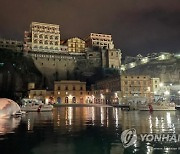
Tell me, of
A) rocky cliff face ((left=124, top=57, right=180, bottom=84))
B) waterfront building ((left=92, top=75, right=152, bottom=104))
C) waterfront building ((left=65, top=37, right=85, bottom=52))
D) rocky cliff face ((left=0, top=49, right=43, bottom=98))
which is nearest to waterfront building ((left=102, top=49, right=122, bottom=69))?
rocky cliff face ((left=124, top=57, right=180, bottom=84))

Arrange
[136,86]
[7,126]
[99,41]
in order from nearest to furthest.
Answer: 1. [7,126]
2. [136,86]
3. [99,41]

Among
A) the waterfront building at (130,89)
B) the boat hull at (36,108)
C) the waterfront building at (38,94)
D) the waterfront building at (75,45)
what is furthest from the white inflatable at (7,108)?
the waterfront building at (75,45)

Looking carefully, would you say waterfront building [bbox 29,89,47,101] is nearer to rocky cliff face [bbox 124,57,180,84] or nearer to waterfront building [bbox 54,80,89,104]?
waterfront building [bbox 54,80,89,104]

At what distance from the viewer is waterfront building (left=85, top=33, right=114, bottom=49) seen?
142250mm

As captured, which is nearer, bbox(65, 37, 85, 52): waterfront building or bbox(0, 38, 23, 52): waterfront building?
bbox(0, 38, 23, 52): waterfront building

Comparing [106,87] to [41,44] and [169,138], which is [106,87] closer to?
[41,44]

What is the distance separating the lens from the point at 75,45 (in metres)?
133

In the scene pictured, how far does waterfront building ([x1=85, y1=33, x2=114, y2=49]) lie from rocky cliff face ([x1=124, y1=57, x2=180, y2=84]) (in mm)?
25811

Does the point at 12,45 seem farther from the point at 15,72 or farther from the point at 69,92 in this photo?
the point at 69,92

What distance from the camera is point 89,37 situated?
481 ft

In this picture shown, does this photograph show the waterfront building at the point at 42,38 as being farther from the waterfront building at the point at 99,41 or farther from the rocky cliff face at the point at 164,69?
the rocky cliff face at the point at 164,69

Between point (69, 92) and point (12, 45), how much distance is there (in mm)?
39675

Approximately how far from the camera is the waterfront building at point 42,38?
120312 mm

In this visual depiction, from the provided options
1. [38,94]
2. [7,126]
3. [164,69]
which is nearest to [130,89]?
[38,94]
